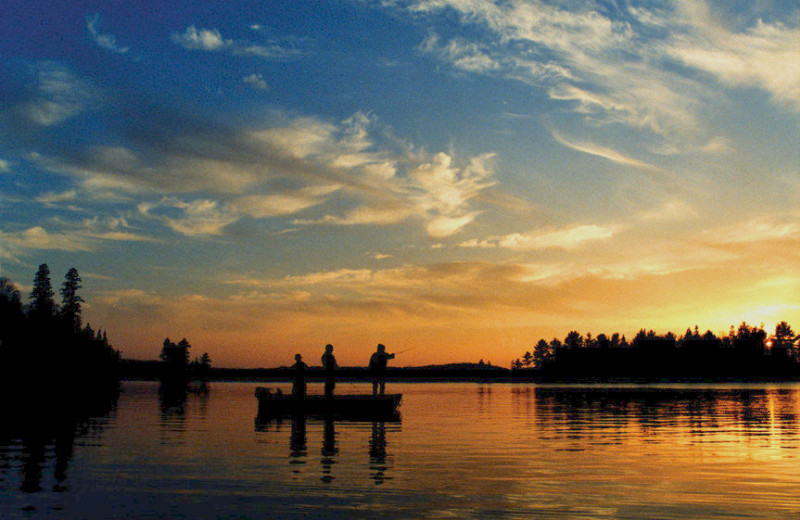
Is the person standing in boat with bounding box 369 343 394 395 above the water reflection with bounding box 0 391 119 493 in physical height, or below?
above

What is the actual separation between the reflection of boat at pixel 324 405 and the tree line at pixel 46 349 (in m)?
64.8

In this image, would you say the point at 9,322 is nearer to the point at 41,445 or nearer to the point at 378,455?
the point at 41,445

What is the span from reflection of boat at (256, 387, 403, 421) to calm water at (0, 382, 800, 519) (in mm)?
7393

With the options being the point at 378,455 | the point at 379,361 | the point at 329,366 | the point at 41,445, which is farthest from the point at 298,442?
the point at 379,361

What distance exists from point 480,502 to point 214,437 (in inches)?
699

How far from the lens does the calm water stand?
15.0 meters

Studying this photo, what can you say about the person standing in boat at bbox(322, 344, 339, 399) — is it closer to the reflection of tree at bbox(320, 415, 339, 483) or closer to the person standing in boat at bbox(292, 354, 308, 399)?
the person standing in boat at bbox(292, 354, 308, 399)

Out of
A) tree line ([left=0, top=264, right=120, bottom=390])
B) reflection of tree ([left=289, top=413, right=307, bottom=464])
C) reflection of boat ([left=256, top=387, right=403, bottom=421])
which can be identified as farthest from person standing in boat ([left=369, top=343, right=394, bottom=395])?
tree line ([left=0, top=264, right=120, bottom=390])

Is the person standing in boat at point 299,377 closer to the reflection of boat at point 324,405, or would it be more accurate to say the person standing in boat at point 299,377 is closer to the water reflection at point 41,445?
the reflection of boat at point 324,405

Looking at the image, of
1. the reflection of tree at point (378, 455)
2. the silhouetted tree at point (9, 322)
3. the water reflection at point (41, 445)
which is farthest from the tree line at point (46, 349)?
the reflection of tree at point (378, 455)

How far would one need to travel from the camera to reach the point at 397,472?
1983 centimetres

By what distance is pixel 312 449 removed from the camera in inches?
1000

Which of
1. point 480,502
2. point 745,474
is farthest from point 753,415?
point 480,502

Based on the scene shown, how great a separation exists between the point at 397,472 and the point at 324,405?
78.9 feet
